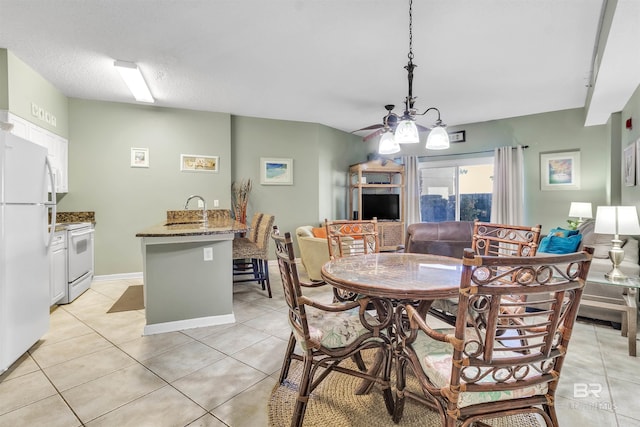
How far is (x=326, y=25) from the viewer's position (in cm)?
258

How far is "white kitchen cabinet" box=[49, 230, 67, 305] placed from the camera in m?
3.22

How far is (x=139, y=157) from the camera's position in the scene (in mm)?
4605

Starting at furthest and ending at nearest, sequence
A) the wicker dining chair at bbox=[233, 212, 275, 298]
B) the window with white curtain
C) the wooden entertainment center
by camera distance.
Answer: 1. the wooden entertainment center
2. the window with white curtain
3. the wicker dining chair at bbox=[233, 212, 275, 298]

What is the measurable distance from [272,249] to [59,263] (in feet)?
9.53

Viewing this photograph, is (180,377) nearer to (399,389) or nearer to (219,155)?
(399,389)

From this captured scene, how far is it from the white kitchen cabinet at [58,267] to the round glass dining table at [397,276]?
121 inches

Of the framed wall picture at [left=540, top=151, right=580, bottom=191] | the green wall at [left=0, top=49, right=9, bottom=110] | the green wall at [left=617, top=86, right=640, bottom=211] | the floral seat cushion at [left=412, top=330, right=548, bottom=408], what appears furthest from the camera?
the framed wall picture at [left=540, top=151, right=580, bottom=191]

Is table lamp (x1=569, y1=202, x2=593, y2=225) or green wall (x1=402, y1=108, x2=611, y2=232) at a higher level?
green wall (x1=402, y1=108, x2=611, y2=232)

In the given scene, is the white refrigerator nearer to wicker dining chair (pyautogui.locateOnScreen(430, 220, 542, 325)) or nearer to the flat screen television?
wicker dining chair (pyautogui.locateOnScreen(430, 220, 542, 325))

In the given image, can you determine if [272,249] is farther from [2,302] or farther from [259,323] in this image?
[2,302]

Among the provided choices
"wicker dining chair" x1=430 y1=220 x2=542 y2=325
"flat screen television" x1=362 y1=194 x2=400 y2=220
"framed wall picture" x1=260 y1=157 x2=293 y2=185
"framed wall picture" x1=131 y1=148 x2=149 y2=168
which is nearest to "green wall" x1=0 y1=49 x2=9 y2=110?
"framed wall picture" x1=131 y1=148 x2=149 y2=168

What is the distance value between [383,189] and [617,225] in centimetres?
421

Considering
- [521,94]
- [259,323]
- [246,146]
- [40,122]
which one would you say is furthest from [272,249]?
[521,94]

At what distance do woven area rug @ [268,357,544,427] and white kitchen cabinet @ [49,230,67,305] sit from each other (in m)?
2.83
